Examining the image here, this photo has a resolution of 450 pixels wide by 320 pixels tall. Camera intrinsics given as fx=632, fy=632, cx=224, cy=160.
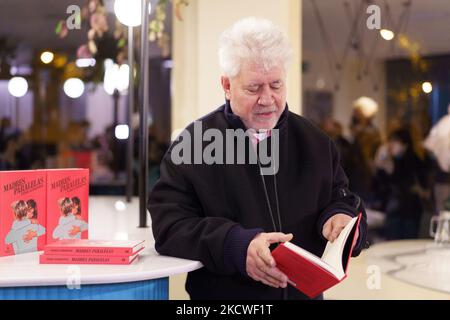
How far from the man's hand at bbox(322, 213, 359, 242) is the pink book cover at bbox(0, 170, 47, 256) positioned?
69cm

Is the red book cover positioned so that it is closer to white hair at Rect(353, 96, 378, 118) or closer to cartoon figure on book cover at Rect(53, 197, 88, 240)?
cartoon figure on book cover at Rect(53, 197, 88, 240)

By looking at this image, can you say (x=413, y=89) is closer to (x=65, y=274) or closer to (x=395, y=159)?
(x=395, y=159)

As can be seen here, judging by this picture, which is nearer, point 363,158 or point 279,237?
point 279,237

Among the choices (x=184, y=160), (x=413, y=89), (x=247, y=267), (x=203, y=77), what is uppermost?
(x=413, y=89)

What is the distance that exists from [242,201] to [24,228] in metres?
0.53

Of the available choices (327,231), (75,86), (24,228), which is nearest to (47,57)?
(75,86)

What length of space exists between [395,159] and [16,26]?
413 centimetres

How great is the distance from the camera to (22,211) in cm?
150

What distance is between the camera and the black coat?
1.44 metres

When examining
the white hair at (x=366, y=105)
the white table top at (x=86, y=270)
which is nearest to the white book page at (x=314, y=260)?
the white table top at (x=86, y=270)

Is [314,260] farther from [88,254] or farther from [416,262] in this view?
[416,262]

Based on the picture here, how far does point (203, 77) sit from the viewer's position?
→ 2.66 metres

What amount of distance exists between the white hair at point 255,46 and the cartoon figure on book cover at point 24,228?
59 cm
